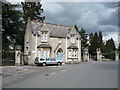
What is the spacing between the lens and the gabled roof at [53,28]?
1568 inches

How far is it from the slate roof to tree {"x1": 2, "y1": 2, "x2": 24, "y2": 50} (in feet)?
9.58

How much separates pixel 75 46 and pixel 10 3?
1745 cm

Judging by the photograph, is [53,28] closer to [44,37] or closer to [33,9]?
[44,37]

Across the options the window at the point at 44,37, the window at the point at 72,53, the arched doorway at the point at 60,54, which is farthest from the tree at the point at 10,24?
the window at the point at 72,53

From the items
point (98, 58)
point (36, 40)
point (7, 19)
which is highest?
point (7, 19)

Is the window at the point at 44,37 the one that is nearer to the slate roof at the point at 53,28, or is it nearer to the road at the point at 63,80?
the slate roof at the point at 53,28

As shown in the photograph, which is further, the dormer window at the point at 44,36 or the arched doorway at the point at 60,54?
the arched doorway at the point at 60,54

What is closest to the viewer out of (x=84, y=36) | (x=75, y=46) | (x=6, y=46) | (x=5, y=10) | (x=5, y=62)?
(x=5, y=62)

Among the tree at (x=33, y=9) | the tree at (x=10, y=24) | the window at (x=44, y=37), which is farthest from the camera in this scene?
the tree at (x=33, y=9)

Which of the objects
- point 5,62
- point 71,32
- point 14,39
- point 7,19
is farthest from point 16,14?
point 71,32

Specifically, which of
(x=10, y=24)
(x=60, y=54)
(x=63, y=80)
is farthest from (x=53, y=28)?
(x=63, y=80)

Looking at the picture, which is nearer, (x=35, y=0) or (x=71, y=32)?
(x=71, y=32)

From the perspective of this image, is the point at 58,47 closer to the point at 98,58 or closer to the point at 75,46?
the point at 75,46

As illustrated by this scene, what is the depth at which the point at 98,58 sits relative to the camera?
6228 cm
